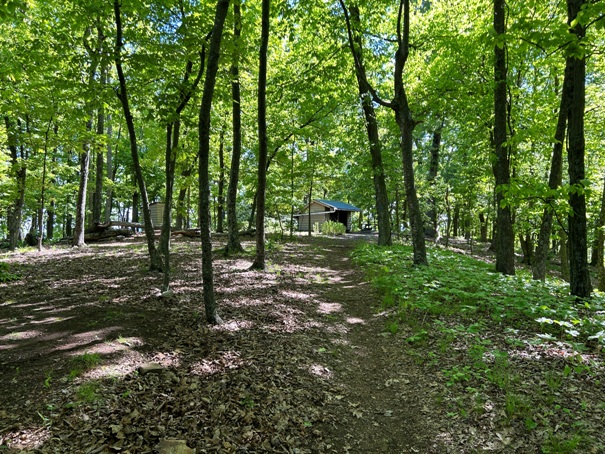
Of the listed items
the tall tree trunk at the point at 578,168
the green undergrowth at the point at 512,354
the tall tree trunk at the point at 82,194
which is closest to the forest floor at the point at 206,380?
the green undergrowth at the point at 512,354

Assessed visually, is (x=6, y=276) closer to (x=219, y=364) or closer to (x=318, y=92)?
(x=219, y=364)

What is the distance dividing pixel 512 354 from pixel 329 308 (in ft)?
11.3

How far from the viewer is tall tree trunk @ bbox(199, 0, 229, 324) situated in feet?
15.0

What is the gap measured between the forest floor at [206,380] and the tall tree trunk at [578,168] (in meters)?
3.47

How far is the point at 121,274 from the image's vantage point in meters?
7.99

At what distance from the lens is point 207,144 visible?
4797 millimetres

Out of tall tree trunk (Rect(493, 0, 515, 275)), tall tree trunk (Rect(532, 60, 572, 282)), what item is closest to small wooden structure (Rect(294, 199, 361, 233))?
tall tree trunk (Rect(493, 0, 515, 275))

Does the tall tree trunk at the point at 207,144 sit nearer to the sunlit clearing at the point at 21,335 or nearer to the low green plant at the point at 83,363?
the low green plant at the point at 83,363

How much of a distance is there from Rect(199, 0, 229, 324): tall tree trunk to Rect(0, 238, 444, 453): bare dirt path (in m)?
0.57

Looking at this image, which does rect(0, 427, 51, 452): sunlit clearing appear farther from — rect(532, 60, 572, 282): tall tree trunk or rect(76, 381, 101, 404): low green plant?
rect(532, 60, 572, 282): tall tree trunk

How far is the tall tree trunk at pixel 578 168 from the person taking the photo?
5598 mm

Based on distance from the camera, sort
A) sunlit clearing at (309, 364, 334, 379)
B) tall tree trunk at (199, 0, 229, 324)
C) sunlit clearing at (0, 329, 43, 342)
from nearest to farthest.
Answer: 1. sunlit clearing at (0, 329, 43, 342)
2. sunlit clearing at (309, 364, 334, 379)
3. tall tree trunk at (199, 0, 229, 324)

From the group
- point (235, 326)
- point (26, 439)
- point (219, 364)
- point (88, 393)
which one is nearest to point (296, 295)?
point (235, 326)

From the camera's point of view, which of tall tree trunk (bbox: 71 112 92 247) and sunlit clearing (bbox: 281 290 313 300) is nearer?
sunlit clearing (bbox: 281 290 313 300)
